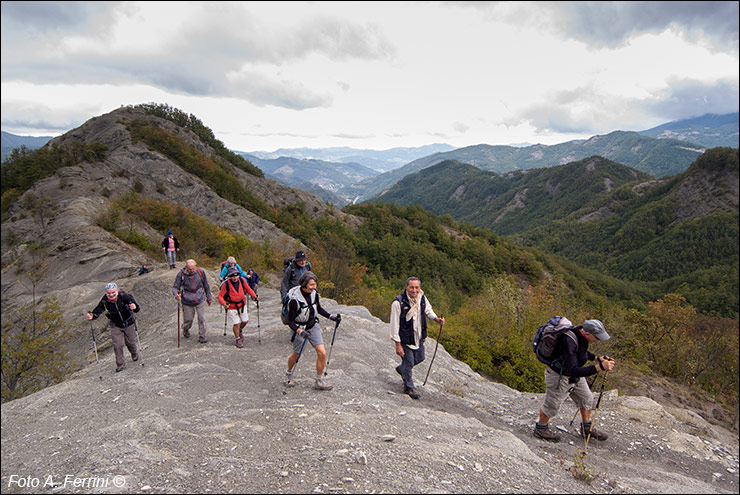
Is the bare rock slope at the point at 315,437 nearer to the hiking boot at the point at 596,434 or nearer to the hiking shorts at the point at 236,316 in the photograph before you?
the hiking boot at the point at 596,434

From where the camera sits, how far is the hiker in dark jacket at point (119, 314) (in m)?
8.73

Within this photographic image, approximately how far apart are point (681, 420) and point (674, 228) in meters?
199

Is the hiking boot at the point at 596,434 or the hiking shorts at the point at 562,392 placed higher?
the hiking shorts at the point at 562,392

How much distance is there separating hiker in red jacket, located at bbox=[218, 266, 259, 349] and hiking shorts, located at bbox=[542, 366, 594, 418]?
25.1 ft

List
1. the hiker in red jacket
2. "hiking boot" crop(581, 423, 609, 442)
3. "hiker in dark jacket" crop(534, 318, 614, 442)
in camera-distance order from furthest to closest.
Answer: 1. the hiker in red jacket
2. "hiking boot" crop(581, 423, 609, 442)
3. "hiker in dark jacket" crop(534, 318, 614, 442)

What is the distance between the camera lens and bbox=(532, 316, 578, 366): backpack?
6.00 meters

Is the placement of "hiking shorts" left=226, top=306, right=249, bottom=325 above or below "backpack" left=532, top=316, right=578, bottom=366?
below

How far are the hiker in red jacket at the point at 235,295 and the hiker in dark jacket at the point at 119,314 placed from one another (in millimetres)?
2198

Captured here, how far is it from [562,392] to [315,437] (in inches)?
179

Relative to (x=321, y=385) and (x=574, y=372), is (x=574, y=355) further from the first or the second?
(x=321, y=385)

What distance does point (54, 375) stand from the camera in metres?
11.9

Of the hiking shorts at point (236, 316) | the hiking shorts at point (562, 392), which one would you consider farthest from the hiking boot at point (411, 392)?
the hiking shorts at point (236, 316)

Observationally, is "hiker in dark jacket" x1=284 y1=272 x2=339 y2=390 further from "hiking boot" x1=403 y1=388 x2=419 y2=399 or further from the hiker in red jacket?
the hiker in red jacket

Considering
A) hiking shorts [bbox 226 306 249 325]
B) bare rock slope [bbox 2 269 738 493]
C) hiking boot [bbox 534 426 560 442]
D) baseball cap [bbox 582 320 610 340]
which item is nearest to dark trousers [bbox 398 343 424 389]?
bare rock slope [bbox 2 269 738 493]
